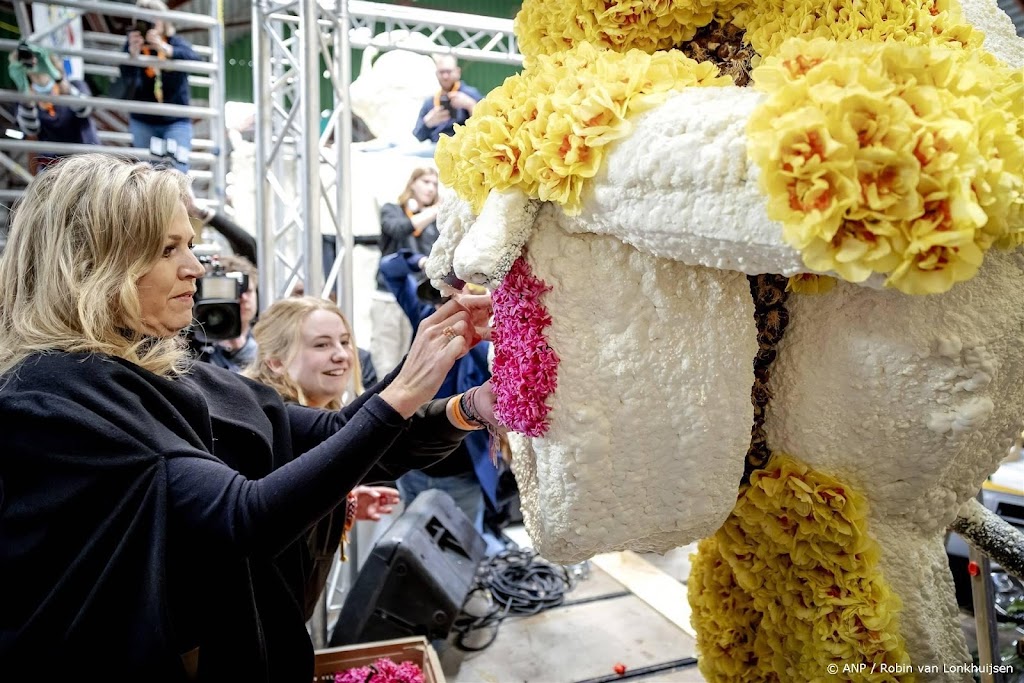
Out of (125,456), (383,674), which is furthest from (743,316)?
(383,674)

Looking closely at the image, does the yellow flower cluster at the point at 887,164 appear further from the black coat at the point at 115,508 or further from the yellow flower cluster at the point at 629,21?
the black coat at the point at 115,508

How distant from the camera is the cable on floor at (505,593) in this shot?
3389 millimetres

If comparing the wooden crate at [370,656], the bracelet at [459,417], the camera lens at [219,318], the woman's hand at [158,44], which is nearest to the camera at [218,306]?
the camera lens at [219,318]

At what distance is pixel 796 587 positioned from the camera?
1271 millimetres

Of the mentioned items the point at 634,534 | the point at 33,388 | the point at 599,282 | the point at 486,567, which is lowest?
the point at 486,567

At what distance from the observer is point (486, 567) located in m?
3.89

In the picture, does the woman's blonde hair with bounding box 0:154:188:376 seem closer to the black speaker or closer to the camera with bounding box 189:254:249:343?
the camera with bounding box 189:254:249:343

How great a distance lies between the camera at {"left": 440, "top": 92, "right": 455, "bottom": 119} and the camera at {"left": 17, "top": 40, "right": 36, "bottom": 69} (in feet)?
7.54

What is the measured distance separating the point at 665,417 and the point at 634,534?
21 centimetres

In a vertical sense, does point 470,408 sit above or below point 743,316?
below

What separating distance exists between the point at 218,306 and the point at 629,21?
218cm

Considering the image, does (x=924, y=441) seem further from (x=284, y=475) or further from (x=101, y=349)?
(x=101, y=349)

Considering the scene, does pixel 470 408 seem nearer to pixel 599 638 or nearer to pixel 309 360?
pixel 309 360

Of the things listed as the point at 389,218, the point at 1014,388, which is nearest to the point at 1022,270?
the point at 1014,388
